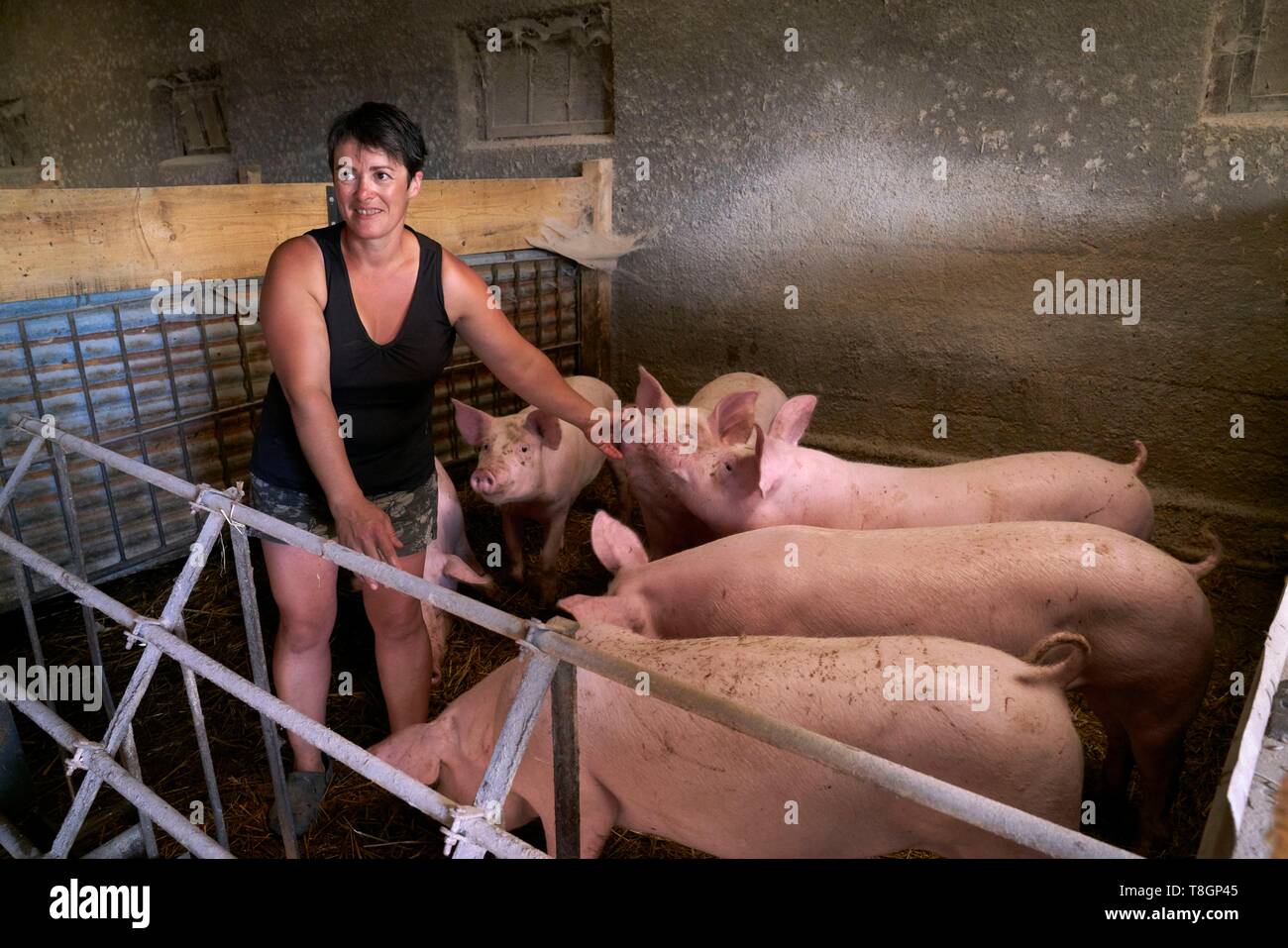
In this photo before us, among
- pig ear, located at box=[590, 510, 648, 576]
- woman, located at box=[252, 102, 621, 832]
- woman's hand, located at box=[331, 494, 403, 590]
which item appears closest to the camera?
woman's hand, located at box=[331, 494, 403, 590]

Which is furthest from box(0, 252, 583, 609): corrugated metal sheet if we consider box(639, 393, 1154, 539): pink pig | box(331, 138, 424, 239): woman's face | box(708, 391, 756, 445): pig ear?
box(708, 391, 756, 445): pig ear

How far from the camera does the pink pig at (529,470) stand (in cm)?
318

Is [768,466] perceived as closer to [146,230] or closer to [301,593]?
[301,593]

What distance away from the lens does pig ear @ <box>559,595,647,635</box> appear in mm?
2012

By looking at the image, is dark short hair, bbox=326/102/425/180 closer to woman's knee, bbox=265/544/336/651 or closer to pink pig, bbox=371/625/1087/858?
woman's knee, bbox=265/544/336/651

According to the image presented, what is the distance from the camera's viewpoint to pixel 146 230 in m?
2.94

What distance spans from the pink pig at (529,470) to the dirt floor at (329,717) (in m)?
0.21

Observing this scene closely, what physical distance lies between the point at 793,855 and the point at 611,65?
4608mm

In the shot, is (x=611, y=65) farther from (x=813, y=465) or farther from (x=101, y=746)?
(x=101, y=746)

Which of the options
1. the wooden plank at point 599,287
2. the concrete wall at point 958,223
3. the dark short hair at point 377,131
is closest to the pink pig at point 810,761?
the dark short hair at point 377,131

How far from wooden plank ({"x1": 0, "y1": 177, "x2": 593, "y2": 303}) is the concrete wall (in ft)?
4.92

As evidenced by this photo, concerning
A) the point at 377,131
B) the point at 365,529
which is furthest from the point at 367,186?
the point at 365,529
